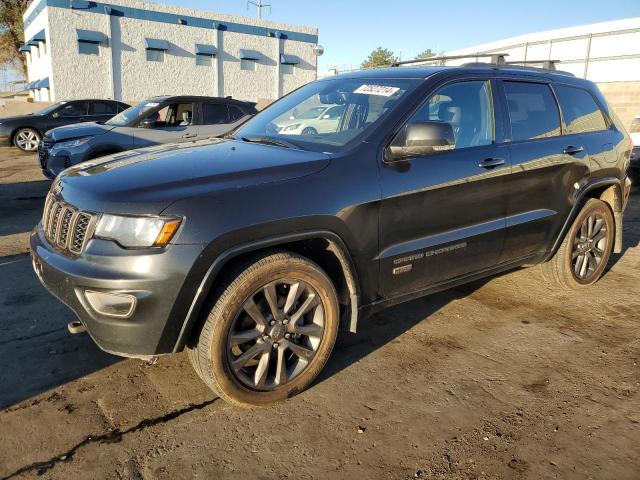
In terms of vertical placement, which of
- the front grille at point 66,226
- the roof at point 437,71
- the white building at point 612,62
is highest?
the white building at point 612,62

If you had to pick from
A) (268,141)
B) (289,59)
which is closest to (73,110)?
(268,141)

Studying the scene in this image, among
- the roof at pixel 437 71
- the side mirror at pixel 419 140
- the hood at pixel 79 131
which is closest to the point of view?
the side mirror at pixel 419 140

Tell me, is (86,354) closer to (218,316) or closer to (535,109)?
(218,316)

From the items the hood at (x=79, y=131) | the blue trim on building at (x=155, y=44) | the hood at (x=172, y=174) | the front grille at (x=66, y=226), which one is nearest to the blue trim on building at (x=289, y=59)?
the blue trim on building at (x=155, y=44)

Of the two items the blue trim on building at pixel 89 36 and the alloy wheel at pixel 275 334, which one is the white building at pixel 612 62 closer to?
the alloy wheel at pixel 275 334

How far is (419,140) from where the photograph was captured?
10.00ft

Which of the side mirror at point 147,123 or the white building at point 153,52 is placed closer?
the side mirror at point 147,123

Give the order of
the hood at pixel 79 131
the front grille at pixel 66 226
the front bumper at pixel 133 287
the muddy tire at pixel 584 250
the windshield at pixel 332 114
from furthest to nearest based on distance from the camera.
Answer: the hood at pixel 79 131
the muddy tire at pixel 584 250
the windshield at pixel 332 114
the front grille at pixel 66 226
the front bumper at pixel 133 287

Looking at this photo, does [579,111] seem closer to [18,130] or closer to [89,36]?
[18,130]

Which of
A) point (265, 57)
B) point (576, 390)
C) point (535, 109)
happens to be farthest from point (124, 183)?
point (265, 57)

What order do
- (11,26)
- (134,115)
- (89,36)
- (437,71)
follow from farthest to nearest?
1. (11,26)
2. (89,36)
3. (134,115)
4. (437,71)

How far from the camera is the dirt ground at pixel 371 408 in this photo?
8.08 ft

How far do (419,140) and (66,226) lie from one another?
2027 millimetres

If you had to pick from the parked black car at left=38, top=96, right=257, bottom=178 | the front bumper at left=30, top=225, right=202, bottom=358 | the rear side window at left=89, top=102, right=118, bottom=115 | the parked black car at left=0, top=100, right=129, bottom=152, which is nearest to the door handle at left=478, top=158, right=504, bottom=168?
the front bumper at left=30, top=225, right=202, bottom=358
